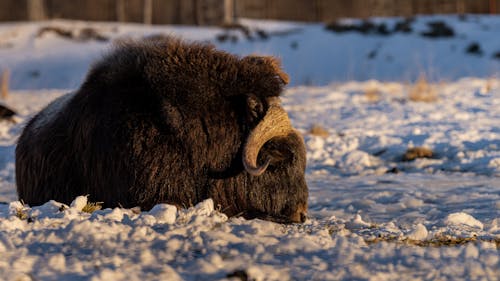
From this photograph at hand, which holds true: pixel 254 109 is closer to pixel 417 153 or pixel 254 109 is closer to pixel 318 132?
pixel 417 153

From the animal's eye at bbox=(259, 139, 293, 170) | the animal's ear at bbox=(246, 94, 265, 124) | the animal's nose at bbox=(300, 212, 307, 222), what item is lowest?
the animal's nose at bbox=(300, 212, 307, 222)

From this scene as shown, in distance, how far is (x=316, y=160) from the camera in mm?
7664

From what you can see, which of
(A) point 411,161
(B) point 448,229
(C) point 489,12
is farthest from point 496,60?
(B) point 448,229

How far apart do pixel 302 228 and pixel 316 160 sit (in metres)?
4.00

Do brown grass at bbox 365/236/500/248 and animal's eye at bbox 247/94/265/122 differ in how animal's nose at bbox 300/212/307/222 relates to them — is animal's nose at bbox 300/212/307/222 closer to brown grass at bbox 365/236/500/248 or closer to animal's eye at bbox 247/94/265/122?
animal's eye at bbox 247/94/265/122

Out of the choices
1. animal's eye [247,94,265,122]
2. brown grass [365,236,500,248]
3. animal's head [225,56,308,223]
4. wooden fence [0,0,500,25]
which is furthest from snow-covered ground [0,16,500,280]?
wooden fence [0,0,500,25]

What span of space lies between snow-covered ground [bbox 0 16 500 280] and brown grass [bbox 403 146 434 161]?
0.08m

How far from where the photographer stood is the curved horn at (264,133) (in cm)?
407

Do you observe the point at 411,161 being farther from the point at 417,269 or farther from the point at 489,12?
the point at 489,12

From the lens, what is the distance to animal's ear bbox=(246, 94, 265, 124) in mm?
4348

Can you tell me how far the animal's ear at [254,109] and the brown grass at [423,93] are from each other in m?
6.92

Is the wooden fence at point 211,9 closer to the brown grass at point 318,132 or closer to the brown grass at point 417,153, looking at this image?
the brown grass at point 318,132

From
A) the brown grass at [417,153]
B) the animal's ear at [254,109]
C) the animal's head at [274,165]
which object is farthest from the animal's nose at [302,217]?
the brown grass at [417,153]

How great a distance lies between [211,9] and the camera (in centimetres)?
2134
